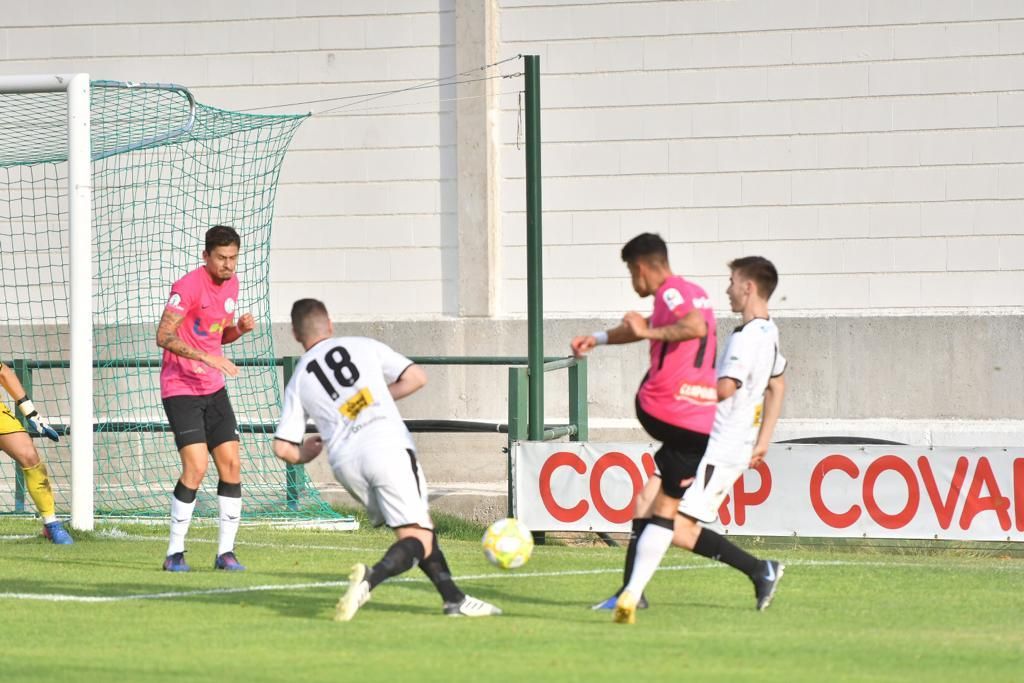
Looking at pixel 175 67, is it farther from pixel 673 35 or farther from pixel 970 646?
pixel 970 646

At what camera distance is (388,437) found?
24.0ft

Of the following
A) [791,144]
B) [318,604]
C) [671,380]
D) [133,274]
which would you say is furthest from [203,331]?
[791,144]

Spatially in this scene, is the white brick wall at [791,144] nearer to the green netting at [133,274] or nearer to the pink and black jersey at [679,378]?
the green netting at [133,274]

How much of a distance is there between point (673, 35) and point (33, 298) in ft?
23.8

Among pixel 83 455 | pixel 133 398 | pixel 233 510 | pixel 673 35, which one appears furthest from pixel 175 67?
pixel 233 510

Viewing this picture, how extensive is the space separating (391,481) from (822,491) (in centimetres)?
469

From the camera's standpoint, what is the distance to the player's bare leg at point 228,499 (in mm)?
9414

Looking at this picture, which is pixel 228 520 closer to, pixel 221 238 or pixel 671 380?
pixel 221 238

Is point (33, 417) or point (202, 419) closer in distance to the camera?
point (202, 419)

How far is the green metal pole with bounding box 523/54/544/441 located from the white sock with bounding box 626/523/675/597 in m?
4.43

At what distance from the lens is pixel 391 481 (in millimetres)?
7273

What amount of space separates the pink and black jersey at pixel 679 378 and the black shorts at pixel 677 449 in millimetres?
32

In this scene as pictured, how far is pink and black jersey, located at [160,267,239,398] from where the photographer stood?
30.6 feet

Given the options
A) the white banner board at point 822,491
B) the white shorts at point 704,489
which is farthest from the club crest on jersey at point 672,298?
the white banner board at point 822,491
